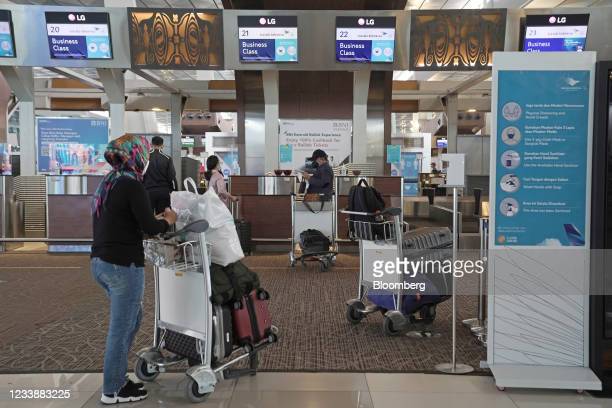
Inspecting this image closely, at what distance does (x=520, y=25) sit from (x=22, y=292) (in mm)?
8224

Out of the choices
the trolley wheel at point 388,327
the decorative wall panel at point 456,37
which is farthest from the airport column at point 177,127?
the trolley wheel at point 388,327

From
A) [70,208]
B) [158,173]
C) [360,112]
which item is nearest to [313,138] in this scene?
[360,112]

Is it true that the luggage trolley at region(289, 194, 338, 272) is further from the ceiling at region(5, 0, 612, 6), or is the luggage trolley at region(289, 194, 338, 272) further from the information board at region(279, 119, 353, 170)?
the ceiling at region(5, 0, 612, 6)

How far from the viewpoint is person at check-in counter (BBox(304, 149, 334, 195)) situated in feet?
24.5

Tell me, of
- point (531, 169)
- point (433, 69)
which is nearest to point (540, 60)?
point (531, 169)

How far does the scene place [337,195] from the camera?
343 inches

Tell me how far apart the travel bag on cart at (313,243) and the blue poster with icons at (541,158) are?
4.16 m

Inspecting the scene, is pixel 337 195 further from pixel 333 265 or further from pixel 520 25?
pixel 520 25

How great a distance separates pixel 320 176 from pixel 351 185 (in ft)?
4.27

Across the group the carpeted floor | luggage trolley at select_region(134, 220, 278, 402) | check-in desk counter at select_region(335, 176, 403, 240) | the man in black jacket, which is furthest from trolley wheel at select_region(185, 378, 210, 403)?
check-in desk counter at select_region(335, 176, 403, 240)

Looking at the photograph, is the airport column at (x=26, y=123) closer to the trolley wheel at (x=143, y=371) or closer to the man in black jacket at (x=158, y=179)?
the man in black jacket at (x=158, y=179)

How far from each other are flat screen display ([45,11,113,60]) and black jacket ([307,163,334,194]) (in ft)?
13.8

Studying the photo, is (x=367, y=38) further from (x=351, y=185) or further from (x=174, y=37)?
(x=174, y=37)

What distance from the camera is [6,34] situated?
8.77m
